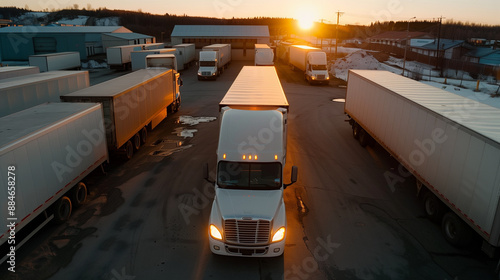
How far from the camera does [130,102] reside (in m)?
16.5

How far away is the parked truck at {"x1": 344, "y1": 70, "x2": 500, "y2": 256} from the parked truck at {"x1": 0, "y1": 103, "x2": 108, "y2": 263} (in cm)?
1200

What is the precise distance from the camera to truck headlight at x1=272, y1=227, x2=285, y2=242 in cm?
881

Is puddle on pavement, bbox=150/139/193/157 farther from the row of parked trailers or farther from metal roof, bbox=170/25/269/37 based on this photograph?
metal roof, bbox=170/25/269/37

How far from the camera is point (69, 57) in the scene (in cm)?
4672

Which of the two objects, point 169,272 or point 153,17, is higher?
point 153,17

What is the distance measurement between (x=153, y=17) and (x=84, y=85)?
189m

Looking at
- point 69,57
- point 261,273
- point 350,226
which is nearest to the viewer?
point 261,273

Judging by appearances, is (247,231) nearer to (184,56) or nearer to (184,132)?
(184,132)

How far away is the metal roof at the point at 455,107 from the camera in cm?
986

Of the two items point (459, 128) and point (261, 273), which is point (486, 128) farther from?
point (261, 273)

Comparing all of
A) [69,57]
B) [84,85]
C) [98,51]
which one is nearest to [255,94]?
[84,85]

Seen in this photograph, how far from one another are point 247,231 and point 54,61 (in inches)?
1711

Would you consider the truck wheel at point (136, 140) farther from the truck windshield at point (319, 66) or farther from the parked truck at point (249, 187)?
the truck windshield at point (319, 66)
